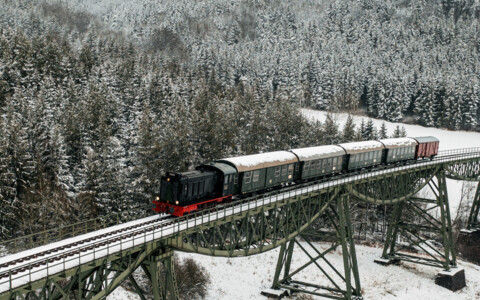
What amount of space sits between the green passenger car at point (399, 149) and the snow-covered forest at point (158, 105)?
61.9 feet

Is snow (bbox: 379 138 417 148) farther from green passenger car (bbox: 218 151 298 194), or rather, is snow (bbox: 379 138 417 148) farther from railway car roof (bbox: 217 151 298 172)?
railway car roof (bbox: 217 151 298 172)

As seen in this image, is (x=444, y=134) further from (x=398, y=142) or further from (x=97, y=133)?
(x=97, y=133)

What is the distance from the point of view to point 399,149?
44.7 meters

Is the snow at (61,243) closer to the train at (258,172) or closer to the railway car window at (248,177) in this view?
the train at (258,172)

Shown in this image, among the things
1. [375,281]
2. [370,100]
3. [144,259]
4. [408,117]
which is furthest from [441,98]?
[144,259]


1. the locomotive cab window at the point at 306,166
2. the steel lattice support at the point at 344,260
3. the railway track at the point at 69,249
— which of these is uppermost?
the locomotive cab window at the point at 306,166

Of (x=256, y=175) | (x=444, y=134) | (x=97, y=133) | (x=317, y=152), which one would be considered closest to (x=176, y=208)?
(x=256, y=175)

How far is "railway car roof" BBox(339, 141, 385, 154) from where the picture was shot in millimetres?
38312

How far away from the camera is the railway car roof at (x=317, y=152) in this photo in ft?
110

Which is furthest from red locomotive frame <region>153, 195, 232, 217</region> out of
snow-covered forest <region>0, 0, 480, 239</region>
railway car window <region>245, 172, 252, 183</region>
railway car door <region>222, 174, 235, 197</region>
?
snow-covered forest <region>0, 0, 480, 239</region>

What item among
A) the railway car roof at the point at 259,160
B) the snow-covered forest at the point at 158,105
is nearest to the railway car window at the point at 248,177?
the railway car roof at the point at 259,160

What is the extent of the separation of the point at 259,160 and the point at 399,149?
2160cm

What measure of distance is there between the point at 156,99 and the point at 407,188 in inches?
1963

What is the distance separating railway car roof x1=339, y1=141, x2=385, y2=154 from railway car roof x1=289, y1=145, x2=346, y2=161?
0.97 meters
